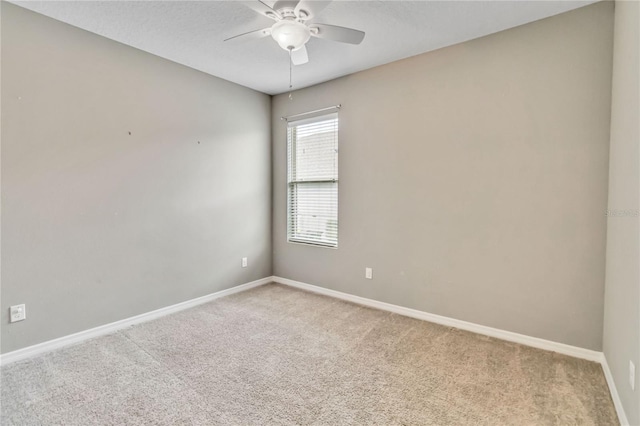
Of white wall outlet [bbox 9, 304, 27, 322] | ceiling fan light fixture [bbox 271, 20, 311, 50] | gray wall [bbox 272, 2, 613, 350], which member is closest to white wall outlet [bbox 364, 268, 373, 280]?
gray wall [bbox 272, 2, 613, 350]

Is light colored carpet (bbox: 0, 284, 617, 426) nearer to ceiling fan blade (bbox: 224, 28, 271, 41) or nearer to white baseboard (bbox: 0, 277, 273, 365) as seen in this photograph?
white baseboard (bbox: 0, 277, 273, 365)

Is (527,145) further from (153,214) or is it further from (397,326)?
(153,214)

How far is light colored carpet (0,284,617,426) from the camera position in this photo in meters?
1.70

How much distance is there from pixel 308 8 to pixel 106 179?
2247 millimetres

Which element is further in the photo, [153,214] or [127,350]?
[153,214]

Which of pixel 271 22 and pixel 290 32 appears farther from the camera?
pixel 271 22

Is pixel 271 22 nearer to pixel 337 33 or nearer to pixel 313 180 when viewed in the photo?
pixel 337 33

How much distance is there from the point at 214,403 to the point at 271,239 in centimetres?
265

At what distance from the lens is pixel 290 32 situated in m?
2.04

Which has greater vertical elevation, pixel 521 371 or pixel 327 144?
pixel 327 144

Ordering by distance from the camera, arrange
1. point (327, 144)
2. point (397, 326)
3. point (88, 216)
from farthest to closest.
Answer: point (327, 144) < point (397, 326) < point (88, 216)

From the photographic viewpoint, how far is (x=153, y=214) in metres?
3.06

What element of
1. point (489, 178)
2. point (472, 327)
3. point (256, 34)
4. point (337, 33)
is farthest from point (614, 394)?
point (256, 34)

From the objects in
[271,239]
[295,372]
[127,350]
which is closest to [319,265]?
[271,239]
